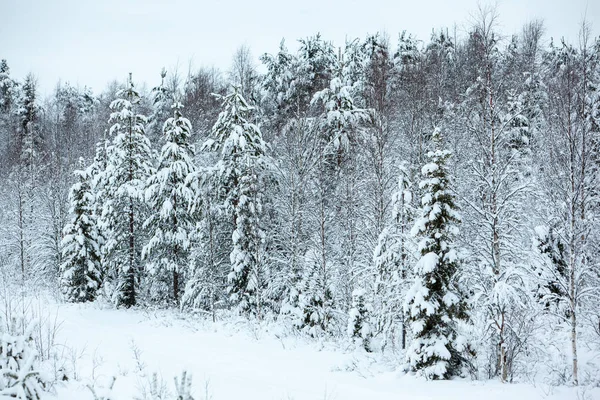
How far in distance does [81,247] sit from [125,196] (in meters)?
4.01

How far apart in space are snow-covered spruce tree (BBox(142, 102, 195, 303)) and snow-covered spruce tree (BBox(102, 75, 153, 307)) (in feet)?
4.44

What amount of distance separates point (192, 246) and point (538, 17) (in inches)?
1973

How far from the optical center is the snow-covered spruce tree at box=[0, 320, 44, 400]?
511cm

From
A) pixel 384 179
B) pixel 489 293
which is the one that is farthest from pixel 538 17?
pixel 489 293

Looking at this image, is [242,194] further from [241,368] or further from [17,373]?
[17,373]

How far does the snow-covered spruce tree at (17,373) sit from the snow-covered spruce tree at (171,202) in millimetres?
14440

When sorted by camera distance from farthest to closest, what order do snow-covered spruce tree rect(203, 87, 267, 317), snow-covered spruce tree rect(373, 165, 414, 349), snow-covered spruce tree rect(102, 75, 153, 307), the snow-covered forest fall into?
1. snow-covered spruce tree rect(102, 75, 153, 307)
2. snow-covered spruce tree rect(203, 87, 267, 317)
3. snow-covered spruce tree rect(373, 165, 414, 349)
4. the snow-covered forest

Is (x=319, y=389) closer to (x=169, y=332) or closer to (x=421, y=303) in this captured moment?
(x=421, y=303)

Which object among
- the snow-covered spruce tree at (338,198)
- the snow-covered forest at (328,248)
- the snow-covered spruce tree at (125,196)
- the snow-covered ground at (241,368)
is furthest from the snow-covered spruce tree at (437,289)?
the snow-covered spruce tree at (125,196)

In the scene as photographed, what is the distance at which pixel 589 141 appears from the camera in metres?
13.3

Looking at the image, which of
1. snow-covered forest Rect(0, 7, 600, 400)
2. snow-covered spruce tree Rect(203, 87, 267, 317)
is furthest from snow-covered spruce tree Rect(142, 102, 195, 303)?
snow-covered spruce tree Rect(203, 87, 267, 317)

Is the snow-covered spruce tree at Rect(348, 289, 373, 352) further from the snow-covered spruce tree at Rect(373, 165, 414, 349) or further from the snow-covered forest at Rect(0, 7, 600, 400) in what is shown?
the snow-covered spruce tree at Rect(373, 165, 414, 349)

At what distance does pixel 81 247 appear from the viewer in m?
21.6

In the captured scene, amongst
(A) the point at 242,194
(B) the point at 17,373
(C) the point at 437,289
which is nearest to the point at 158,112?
(A) the point at 242,194
